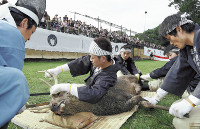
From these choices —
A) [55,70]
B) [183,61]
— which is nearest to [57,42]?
[55,70]

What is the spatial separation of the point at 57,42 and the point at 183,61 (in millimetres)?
13824

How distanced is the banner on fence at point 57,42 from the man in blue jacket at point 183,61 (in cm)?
1230

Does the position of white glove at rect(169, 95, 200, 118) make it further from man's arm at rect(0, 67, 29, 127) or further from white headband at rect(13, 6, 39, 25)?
white headband at rect(13, 6, 39, 25)

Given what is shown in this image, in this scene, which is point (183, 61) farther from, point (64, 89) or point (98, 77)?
point (64, 89)

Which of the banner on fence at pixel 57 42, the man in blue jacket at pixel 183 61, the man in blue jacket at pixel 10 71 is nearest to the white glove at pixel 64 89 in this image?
the man in blue jacket at pixel 10 71

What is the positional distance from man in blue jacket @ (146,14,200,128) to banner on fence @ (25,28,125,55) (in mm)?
12298

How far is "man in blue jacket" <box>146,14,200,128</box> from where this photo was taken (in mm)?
1952

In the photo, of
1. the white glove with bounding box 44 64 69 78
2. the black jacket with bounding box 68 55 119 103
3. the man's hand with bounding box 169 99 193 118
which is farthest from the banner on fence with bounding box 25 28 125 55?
the man's hand with bounding box 169 99 193 118

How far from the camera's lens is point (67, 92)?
94.3 inches

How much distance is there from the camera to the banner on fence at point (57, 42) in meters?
13.5

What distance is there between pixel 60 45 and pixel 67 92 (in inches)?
543

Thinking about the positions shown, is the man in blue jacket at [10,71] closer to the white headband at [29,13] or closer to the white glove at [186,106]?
the white headband at [29,13]

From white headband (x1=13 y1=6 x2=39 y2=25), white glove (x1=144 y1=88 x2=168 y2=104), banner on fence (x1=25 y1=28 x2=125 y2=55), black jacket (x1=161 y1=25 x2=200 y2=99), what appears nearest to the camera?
white headband (x1=13 y1=6 x2=39 y2=25)

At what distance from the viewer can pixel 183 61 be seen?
2.65 m
